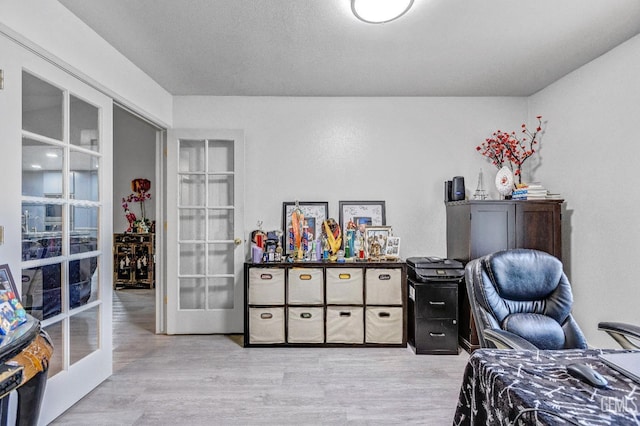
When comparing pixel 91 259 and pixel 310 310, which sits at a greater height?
pixel 91 259

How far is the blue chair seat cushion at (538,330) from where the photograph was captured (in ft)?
5.79

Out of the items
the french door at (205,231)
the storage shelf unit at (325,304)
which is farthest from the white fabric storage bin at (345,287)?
the french door at (205,231)

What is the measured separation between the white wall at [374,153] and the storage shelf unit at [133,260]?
3262 mm

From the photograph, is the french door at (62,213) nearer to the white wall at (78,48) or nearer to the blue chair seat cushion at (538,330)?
the white wall at (78,48)

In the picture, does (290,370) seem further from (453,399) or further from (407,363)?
(453,399)

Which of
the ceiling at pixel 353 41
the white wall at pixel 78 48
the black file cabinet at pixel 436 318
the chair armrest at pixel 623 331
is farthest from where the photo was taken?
the black file cabinet at pixel 436 318

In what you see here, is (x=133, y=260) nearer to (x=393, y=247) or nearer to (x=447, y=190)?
(x=393, y=247)

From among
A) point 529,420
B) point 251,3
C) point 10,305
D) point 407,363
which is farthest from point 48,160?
point 407,363

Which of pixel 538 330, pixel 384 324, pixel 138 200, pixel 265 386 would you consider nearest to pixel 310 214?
pixel 384 324

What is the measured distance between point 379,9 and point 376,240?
2.20 metres

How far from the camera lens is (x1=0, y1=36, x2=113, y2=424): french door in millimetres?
1966

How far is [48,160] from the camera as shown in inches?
85.6

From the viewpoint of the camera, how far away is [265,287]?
3463 millimetres

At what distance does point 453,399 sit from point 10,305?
255 cm
